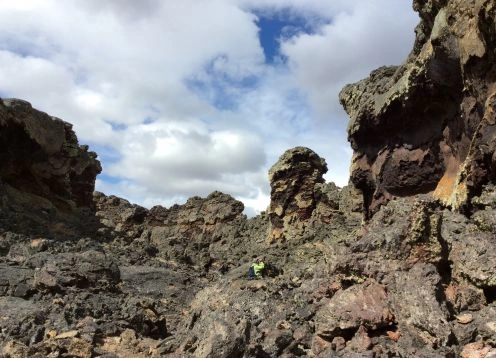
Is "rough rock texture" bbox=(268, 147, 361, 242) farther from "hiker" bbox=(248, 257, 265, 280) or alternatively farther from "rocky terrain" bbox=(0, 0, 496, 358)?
"hiker" bbox=(248, 257, 265, 280)

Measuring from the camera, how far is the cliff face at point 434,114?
35.2 feet

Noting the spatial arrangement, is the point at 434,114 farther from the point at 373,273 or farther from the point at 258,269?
the point at 258,269

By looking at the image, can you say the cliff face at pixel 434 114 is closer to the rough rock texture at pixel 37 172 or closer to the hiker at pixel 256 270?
the hiker at pixel 256 270

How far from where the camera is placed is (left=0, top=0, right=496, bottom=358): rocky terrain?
8.60 meters

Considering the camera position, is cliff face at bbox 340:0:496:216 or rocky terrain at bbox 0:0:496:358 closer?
rocky terrain at bbox 0:0:496:358

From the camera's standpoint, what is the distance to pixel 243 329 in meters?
8.51

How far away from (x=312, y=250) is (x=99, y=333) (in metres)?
20.0

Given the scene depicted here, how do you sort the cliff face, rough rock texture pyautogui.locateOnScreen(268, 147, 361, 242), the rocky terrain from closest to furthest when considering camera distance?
the rocky terrain, the cliff face, rough rock texture pyautogui.locateOnScreen(268, 147, 361, 242)

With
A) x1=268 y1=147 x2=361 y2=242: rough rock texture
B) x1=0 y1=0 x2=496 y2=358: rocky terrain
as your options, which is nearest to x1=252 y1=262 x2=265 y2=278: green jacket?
x1=0 y1=0 x2=496 y2=358: rocky terrain

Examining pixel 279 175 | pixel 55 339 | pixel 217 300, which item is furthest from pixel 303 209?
pixel 55 339

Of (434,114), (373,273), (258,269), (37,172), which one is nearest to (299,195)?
(37,172)

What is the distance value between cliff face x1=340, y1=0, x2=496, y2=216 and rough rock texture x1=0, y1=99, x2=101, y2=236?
19035mm

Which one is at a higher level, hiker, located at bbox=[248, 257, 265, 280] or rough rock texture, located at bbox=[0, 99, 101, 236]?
rough rock texture, located at bbox=[0, 99, 101, 236]

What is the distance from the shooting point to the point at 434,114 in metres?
15.5
